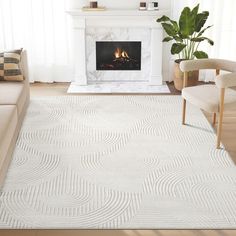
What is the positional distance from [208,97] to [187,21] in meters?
1.47

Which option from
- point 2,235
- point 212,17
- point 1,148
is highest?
point 212,17

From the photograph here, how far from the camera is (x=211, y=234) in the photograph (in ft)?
8.52

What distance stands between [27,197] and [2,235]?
1.39ft

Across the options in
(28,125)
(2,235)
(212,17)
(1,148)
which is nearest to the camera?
(2,235)

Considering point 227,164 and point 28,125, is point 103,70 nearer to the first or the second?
point 28,125

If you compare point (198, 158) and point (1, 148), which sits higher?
point (1, 148)

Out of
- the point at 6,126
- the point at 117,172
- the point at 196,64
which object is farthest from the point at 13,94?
the point at 196,64

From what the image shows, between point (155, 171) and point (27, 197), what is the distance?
979mm

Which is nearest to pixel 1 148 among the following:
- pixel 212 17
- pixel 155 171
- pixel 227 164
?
pixel 155 171

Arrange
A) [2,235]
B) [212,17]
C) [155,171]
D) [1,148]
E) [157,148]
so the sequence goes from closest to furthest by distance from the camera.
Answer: [2,235] < [1,148] < [155,171] < [157,148] < [212,17]

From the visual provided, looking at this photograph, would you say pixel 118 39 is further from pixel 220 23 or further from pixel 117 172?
pixel 117 172

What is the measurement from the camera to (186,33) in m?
4.98

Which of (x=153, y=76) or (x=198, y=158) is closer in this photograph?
(x=198, y=158)

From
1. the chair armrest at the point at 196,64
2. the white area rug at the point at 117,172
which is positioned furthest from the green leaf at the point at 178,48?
the chair armrest at the point at 196,64
